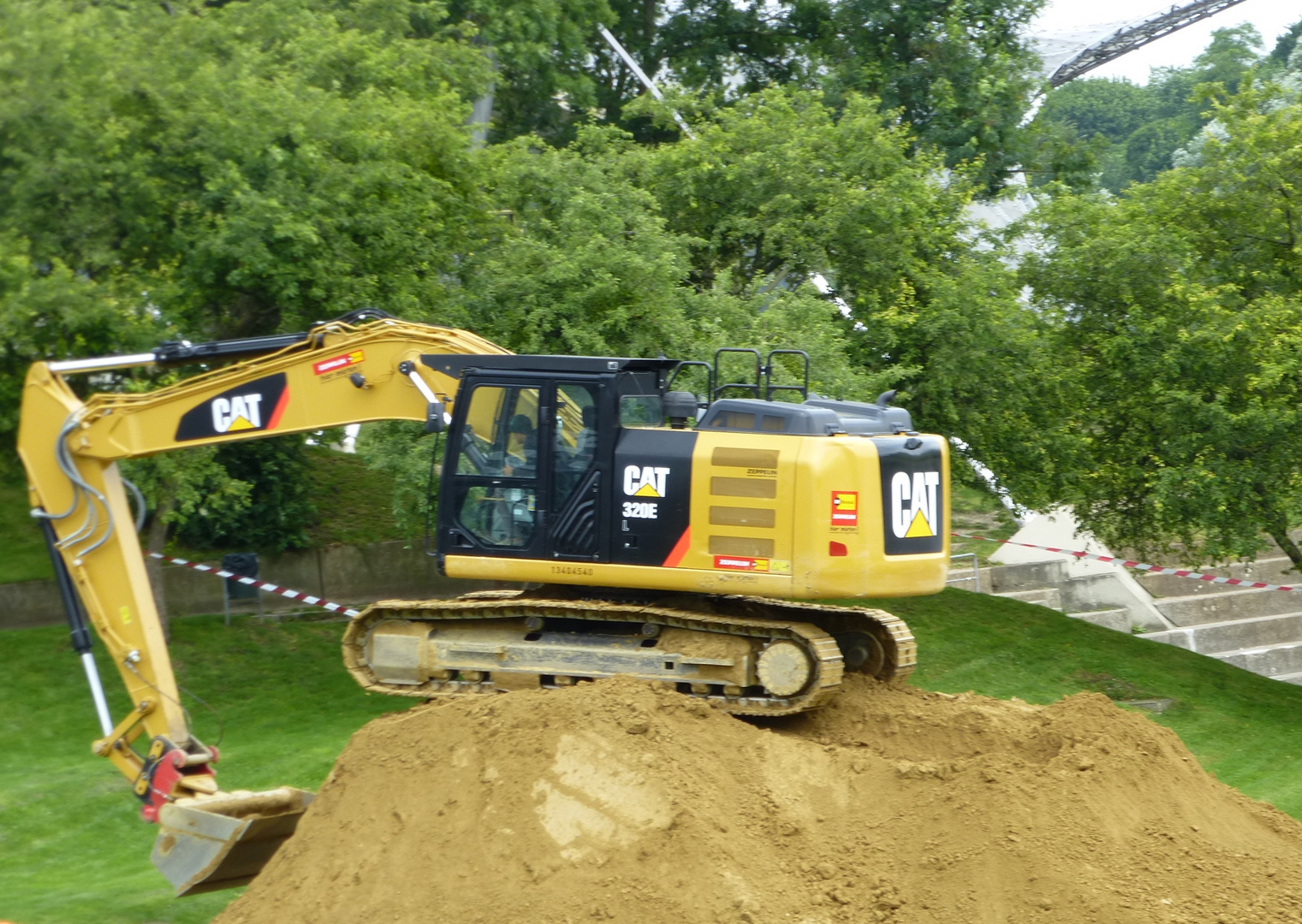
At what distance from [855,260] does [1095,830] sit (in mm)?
13109

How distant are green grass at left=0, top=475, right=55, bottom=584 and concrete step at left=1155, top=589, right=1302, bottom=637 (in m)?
17.4

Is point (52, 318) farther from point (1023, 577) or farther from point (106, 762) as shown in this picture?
point (1023, 577)

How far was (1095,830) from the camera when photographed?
7926mm

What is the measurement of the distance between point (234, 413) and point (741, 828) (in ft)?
15.3

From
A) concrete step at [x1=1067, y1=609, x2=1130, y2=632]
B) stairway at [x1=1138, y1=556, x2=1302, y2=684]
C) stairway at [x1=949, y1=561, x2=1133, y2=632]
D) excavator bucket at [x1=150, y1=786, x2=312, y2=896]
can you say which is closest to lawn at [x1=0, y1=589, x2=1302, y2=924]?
excavator bucket at [x1=150, y1=786, x2=312, y2=896]

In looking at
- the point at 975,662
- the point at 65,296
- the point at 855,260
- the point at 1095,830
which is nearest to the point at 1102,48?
the point at 855,260

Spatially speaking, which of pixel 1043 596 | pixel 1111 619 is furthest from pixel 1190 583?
pixel 1043 596

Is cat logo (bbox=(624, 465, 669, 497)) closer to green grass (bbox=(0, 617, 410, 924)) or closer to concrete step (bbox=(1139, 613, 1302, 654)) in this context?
green grass (bbox=(0, 617, 410, 924))

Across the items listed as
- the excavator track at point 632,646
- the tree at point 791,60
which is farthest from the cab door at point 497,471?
the tree at point 791,60

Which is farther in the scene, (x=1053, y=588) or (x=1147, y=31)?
(x=1147, y=31)

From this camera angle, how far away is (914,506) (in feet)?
31.0

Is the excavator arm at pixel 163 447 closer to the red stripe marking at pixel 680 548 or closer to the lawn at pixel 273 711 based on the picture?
the lawn at pixel 273 711

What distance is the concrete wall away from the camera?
61.1ft

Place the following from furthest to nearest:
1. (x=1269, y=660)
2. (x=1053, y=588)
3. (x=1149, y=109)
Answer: (x=1149, y=109) < (x=1053, y=588) < (x=1269, y=660)
